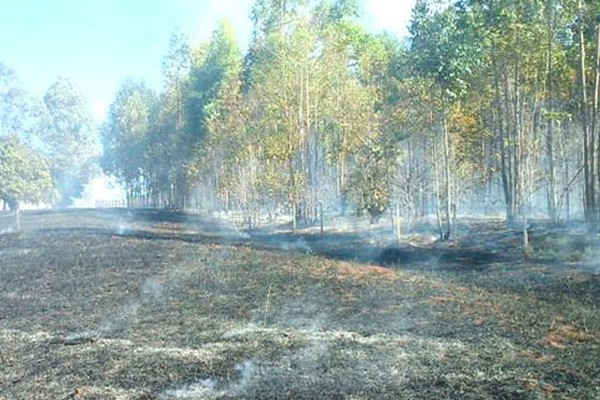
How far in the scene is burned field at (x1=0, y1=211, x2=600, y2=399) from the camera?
34.7ft

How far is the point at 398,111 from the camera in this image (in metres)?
38.0

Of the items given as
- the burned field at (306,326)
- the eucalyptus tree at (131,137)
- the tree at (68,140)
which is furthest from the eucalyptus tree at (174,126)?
the burned field at (306,326)

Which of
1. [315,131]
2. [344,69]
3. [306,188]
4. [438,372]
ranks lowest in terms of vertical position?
[438,372]

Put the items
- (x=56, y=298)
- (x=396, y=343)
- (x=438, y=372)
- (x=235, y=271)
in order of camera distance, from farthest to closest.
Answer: (x=235, y=271), (x=56, y=298), (x=396, y=343), (x=438, y=372)

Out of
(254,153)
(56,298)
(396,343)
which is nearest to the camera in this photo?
(396,343)

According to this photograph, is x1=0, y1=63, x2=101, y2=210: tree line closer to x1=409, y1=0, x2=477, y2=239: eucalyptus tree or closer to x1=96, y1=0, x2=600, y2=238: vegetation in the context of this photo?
x1=96, y1=0, x2=600, y2=238: vegetation

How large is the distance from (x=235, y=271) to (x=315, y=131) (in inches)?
958

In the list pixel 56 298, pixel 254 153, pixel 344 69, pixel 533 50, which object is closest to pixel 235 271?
pixel 56 298

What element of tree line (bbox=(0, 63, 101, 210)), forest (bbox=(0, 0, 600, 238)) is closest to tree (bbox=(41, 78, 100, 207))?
tree line (bbox=(0, 63, 101, 210))

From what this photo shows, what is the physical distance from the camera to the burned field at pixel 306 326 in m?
10.6

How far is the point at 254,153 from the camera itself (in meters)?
54.9

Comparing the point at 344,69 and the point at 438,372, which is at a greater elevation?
the point at 344,69

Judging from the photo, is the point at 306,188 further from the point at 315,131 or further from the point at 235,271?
the point at 235,271

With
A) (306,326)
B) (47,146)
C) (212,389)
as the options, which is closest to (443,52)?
(306,326)
